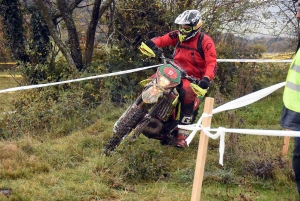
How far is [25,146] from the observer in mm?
6125

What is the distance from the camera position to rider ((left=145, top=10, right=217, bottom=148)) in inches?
240

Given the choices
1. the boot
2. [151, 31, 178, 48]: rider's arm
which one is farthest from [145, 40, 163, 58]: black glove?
Result: the boot

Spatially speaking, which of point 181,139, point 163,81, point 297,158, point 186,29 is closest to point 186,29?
point 186,29

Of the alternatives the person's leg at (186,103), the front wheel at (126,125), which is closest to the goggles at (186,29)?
the person's leg at (186,103)

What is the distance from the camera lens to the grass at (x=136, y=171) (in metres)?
4.78

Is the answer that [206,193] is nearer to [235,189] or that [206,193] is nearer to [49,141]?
[235,189]

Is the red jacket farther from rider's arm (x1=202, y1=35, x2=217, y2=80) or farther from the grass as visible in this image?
the grass

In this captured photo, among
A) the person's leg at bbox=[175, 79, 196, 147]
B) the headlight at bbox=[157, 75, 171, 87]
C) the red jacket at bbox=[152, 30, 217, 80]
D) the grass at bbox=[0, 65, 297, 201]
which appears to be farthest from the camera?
the red jacket at bbox=[152, 30, 217, 80]

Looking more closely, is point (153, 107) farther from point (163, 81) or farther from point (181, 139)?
point (181, 139)

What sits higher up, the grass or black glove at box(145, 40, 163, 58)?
black glove at box(145, 40, 163, 58)

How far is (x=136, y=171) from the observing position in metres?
5.29

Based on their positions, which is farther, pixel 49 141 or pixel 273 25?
pixel 273 25

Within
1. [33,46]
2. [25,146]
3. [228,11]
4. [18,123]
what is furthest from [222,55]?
[25,146]

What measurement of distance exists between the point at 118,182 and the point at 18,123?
139 inches
